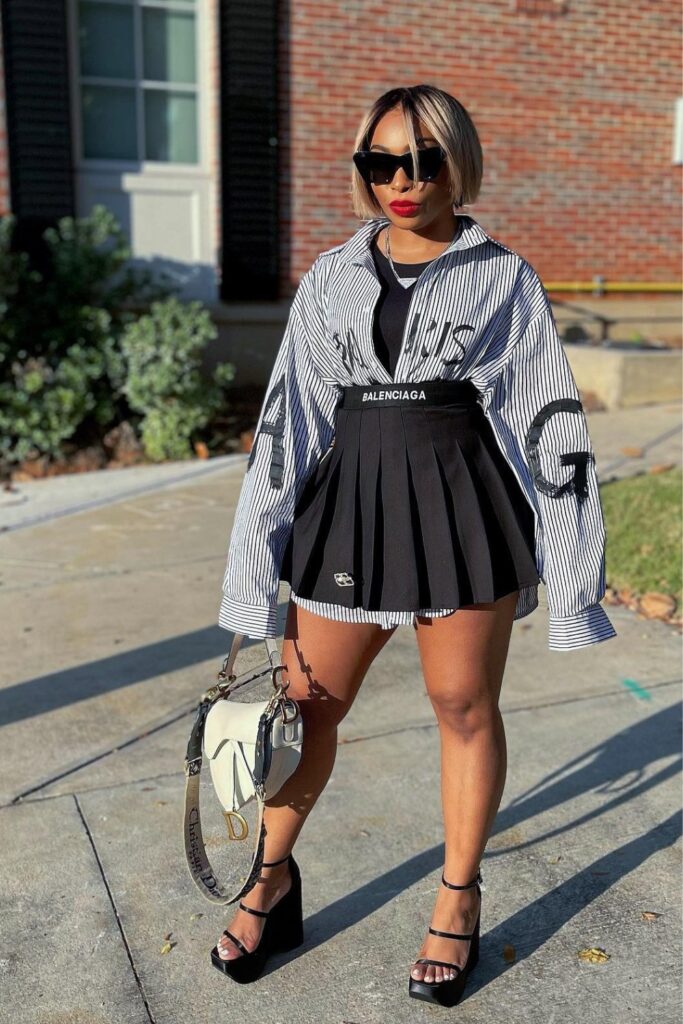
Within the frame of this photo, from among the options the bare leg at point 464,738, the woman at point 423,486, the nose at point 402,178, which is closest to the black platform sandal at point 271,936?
the woman at point 423,486

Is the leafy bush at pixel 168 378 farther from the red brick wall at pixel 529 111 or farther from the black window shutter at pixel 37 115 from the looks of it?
the red brick wall at pixel 529 111

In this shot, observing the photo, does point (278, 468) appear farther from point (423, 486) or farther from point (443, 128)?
point (443, 128)

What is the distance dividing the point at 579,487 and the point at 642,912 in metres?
1.12

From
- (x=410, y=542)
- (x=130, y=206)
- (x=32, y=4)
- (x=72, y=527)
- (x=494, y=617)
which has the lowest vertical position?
(x=72, y=527)

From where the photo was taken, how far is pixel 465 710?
2.35m

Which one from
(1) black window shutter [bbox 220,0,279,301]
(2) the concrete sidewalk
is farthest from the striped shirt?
(1) black window shutter [bbox 220,0,279,301]

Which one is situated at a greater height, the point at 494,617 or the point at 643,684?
the point at 494,617

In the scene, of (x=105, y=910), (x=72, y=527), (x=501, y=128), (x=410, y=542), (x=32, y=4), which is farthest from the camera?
(x=501, y=128)

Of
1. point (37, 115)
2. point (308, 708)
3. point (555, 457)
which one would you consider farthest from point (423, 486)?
point (37, 115)

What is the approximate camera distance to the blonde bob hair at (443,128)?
2.23m

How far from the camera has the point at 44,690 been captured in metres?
4.01

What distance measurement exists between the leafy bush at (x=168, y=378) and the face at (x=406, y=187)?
5.36 meters

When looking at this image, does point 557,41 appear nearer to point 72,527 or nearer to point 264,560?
point 72,527

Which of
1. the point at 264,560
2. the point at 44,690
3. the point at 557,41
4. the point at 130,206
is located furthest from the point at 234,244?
the point at 264,560
